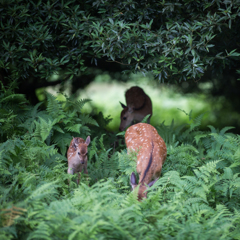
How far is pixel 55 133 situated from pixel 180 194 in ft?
10.3

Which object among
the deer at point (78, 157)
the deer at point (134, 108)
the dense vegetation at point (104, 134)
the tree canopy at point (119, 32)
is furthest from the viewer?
the deer at point (134, 108)

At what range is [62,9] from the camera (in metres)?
5.27

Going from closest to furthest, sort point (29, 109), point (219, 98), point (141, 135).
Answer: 1. point (141, 135)
2. point (29, 109)
3. point (219, 98)

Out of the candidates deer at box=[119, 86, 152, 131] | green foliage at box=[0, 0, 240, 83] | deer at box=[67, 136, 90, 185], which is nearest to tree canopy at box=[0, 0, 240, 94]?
green foliage at box=[0, 0, 240, 83]

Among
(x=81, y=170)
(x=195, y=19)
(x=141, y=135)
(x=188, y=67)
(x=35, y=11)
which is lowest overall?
(x=81, y=170)

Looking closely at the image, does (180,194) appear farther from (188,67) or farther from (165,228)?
(188,67)

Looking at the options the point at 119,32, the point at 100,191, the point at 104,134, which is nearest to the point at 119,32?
the point at 119,32

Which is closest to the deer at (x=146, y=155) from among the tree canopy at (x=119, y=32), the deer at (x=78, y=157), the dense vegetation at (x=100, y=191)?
the dense vegetation at (x=100, y=191)

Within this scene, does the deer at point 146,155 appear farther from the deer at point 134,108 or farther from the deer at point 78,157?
the deer at point 134,108

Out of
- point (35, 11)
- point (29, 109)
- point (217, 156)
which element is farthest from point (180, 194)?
point (35, 11)

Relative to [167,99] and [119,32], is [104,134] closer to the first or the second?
[119,32]

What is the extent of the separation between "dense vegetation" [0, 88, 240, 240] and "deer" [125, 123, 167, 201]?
0.46 feet

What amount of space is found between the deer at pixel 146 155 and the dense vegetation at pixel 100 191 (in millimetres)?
141

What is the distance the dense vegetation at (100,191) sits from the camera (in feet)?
8.81
